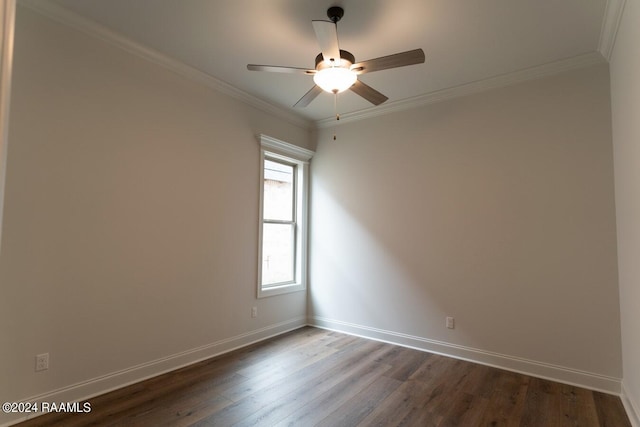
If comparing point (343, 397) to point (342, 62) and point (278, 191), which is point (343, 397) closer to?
point (342, 62)

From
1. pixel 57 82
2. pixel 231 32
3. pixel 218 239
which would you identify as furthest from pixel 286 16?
pixel 218 239

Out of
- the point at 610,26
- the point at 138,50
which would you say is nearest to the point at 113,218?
the point at 138,50

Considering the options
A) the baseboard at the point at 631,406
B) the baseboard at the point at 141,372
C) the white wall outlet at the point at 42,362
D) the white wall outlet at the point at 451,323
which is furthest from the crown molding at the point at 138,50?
the baseboard at the point at 631,406

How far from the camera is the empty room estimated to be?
2301 mm

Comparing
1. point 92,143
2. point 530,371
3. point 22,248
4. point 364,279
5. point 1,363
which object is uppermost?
point 92,143

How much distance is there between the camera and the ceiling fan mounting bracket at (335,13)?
2320 mm

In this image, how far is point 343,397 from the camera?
2.61 m

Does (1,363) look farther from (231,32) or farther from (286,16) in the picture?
(286,16)

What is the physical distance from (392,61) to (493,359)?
9.58 feet

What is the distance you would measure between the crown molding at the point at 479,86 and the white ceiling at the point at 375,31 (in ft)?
0.20

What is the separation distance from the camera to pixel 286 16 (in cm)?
A: 244

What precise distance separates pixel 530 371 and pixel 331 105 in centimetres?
351

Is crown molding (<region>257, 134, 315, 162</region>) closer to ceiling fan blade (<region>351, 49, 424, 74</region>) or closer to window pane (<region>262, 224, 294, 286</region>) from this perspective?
window pane (<region>262, 224, 294, 286</region>)

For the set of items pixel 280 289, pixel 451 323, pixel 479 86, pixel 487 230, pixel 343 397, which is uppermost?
pixel 479 86
